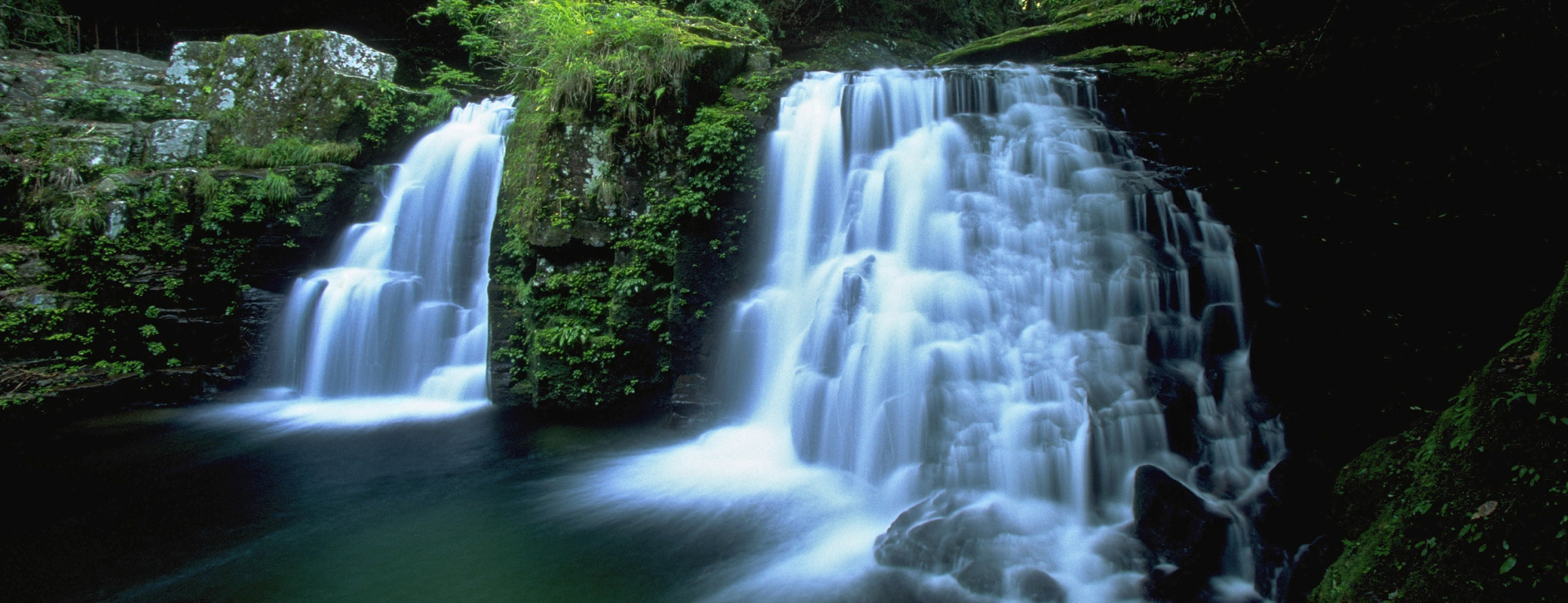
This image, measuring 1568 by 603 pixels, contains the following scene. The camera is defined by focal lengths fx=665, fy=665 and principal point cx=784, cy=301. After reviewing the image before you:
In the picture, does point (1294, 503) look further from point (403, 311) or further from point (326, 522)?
point (403, 311)

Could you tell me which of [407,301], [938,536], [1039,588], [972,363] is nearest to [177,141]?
[407,301]

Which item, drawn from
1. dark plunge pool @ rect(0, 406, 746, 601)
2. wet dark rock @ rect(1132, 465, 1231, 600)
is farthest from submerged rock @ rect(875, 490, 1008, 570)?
dark plunge pool @ rect(0, 406, 746, 601)

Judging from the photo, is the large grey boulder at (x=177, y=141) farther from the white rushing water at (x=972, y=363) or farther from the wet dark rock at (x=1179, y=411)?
the wet dark rock at (x=1179, y=411)

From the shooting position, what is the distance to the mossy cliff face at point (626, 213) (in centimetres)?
685

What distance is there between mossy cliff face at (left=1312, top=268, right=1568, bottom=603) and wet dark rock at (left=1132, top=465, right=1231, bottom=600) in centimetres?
52

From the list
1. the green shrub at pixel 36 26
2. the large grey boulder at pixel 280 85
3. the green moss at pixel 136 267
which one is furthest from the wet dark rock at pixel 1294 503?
the green shrub at pixel 36 26

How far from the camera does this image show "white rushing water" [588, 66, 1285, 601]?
160 inches

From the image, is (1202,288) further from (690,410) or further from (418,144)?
(418,144)

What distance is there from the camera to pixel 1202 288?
5.28m

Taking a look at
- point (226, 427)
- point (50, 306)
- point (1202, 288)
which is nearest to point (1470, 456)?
point (1202, 288)

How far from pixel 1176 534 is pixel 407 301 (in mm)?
8422

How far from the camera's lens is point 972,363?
5191 millimetres

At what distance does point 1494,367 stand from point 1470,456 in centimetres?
48

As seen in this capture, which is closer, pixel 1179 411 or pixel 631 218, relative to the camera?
pixel 1179 411
